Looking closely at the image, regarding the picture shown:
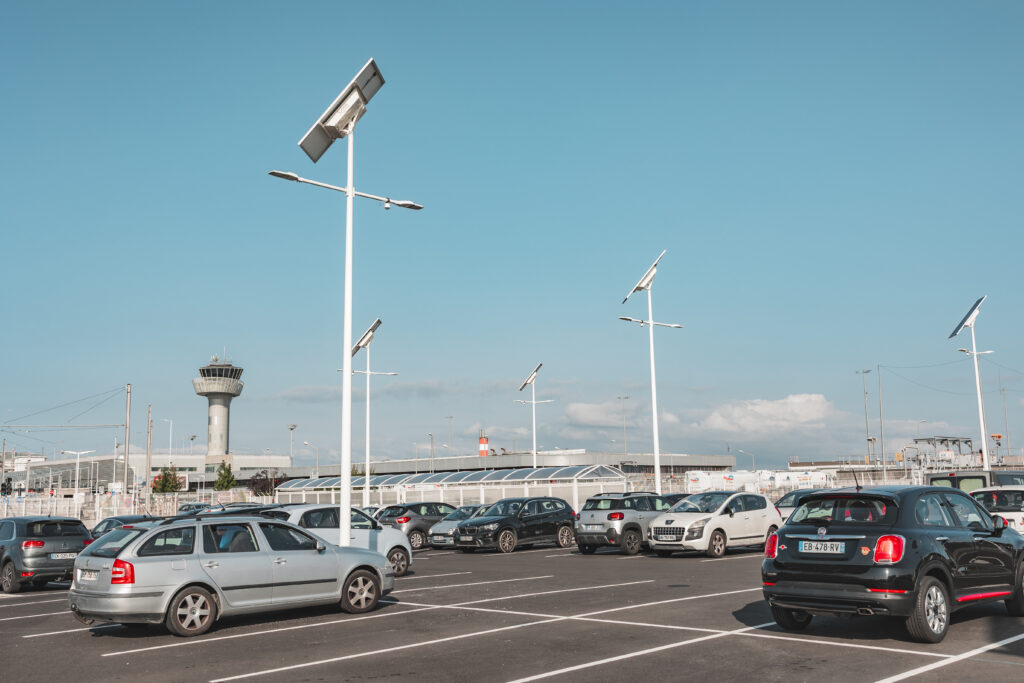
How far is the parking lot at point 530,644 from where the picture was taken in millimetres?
8211

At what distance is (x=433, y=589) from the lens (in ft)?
51.6

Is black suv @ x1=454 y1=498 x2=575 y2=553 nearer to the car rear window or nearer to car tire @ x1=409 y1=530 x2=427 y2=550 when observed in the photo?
car tire @ x1=409 y1=530 x2=427 y2=550

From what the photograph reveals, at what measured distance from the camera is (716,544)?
2172cm

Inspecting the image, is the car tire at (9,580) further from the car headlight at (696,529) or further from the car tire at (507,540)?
the car headlight at (696,529)

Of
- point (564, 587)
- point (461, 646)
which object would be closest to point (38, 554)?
point (564, 587)

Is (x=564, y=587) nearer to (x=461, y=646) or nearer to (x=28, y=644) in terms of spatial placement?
(x=461, y=646)

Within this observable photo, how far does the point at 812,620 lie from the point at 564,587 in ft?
18.1

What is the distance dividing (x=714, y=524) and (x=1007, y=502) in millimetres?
6613

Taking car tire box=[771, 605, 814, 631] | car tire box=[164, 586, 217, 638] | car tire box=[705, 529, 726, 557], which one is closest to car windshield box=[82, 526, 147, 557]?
car tire box=[164, 586, 217, 638]

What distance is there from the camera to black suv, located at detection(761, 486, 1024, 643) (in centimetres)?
877

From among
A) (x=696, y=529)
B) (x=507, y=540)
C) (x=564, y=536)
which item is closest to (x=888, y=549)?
(x=696, y=529)

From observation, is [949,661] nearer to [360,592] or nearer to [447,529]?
[360,592]

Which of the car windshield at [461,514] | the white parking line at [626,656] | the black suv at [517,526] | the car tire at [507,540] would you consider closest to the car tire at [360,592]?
the white parking line at [626,656]

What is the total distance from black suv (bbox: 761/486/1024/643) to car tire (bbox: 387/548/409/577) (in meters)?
10.3
